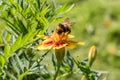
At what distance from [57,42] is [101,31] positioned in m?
2.36

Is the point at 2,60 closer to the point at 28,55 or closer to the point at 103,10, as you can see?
the point at 28,55

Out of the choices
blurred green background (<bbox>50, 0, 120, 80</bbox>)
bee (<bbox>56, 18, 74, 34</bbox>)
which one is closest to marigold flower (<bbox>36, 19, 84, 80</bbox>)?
bee (<bbox>56, 18, 74, 34</bbox>)

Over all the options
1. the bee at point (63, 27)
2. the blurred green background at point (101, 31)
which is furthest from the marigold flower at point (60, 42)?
the blurred green background at point (101, 31)

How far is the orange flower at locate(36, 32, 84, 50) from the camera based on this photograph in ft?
2.05

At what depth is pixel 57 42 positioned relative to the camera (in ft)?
2.13

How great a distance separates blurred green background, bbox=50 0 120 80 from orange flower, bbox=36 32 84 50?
178 centimetres

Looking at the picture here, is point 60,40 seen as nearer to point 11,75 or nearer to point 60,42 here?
point 60,42

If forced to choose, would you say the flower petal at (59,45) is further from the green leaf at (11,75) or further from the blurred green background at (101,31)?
the blurred green background at (101,31)

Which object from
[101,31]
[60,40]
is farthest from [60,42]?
[101,31]

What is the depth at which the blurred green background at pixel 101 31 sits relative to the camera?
2.60 m

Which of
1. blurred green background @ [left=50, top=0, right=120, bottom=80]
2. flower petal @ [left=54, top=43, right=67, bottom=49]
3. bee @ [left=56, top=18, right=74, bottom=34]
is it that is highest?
bee @ [left=56, top=18, right=74, bottom=34]

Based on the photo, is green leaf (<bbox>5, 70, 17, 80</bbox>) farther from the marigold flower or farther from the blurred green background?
the blurred green background

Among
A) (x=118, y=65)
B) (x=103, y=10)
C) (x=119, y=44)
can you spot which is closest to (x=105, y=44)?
(x=119, y=44)

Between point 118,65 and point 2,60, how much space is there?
1.99 meters
